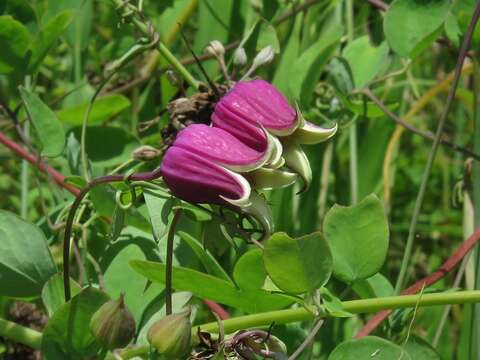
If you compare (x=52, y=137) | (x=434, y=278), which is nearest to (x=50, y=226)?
(x=52, y=137)

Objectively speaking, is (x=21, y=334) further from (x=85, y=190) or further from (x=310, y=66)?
(x=310, y=66)

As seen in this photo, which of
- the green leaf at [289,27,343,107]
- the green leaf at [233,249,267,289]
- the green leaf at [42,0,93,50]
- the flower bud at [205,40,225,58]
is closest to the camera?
the green leaf at [233,249,267,289]

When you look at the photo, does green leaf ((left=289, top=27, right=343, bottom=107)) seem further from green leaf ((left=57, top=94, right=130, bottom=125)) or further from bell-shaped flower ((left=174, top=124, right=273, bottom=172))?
bell-shaped flower ((left=174, top=124, right=273, bottom=172))

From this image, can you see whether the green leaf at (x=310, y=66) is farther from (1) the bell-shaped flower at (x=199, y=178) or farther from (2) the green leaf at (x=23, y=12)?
(1) the bell-shaped flower at (x=199, y=178)

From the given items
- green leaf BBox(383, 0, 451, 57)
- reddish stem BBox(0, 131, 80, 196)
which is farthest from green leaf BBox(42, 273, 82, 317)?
green leaf BBox(383, 0, 451, 57)

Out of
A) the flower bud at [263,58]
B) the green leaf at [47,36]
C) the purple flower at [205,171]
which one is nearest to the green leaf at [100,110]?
the green leaf at [47,36]

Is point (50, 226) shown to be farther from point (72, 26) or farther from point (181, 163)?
point (72, 26)
